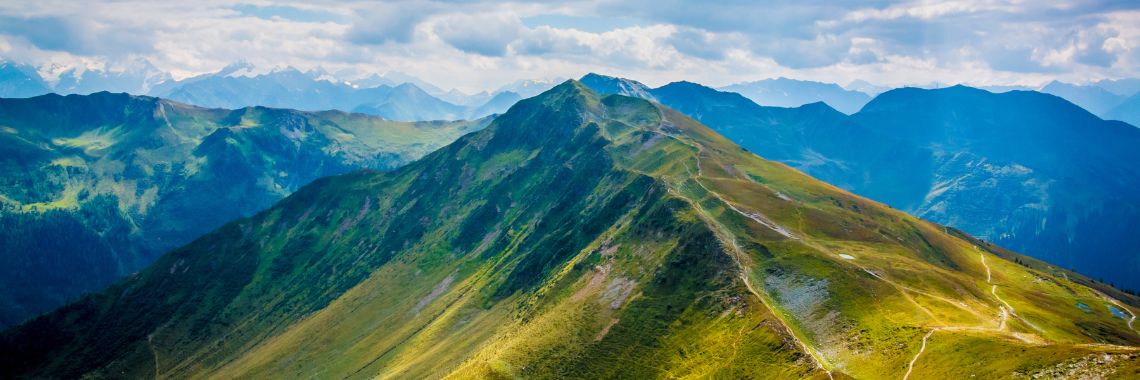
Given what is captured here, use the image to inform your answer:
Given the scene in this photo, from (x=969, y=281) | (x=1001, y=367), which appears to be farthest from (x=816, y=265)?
(x=1001, y=367)

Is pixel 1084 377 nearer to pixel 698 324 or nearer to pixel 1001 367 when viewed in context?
pixel 1001 367

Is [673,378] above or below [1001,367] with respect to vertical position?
below

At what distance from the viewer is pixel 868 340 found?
134250 millimetres

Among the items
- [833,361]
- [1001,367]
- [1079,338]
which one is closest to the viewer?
[1001,367]

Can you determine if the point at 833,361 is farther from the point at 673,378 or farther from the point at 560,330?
the point at 560,330

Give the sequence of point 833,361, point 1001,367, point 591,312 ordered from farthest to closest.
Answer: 1. point 591,312
2. point 833,361
3. point 1001,367

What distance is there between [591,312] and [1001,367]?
11352 cm

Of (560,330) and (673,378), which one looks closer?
(673,378)

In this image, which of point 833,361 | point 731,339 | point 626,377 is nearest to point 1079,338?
point 833,361

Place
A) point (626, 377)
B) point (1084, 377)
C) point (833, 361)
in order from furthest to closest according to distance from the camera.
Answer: point (626, 377)
point (833, 361)
point (1084, 377)

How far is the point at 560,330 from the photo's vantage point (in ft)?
633

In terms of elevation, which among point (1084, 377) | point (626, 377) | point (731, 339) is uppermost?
point (1084, 377)

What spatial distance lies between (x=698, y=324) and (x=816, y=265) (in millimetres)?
36648

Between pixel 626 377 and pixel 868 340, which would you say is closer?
pixel 868 340
